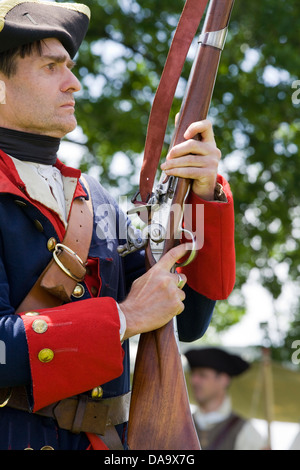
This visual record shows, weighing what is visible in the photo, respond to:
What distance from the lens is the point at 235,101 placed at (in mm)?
11375

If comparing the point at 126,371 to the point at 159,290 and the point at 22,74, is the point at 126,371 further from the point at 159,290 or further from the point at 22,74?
the point at 22,74

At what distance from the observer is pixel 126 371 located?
2920mm

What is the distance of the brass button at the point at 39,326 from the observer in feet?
8.05

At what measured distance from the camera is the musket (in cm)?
255

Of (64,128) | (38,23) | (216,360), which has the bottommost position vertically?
(216,360)

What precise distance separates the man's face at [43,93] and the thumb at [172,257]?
65 centimetres

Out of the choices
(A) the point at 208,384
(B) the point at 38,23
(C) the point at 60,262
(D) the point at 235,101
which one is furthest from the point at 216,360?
(B) the point at 38,23

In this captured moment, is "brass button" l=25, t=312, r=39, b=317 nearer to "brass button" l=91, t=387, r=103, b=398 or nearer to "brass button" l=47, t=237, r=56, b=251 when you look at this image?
"brass button" l=47, t=237, r=56, b=251

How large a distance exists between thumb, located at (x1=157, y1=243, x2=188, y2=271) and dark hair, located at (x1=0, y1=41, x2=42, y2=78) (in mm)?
939

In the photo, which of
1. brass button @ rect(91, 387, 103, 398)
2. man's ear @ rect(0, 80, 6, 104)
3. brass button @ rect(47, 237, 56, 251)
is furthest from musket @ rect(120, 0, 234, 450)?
man's ear @ rect(0, 80, 6, 104)

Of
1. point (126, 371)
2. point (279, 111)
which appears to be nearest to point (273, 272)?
point (279, 111)

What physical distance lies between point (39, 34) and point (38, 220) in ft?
2.37

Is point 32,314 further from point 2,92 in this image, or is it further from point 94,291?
point 2,92

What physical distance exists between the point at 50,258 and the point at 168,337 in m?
0.53
